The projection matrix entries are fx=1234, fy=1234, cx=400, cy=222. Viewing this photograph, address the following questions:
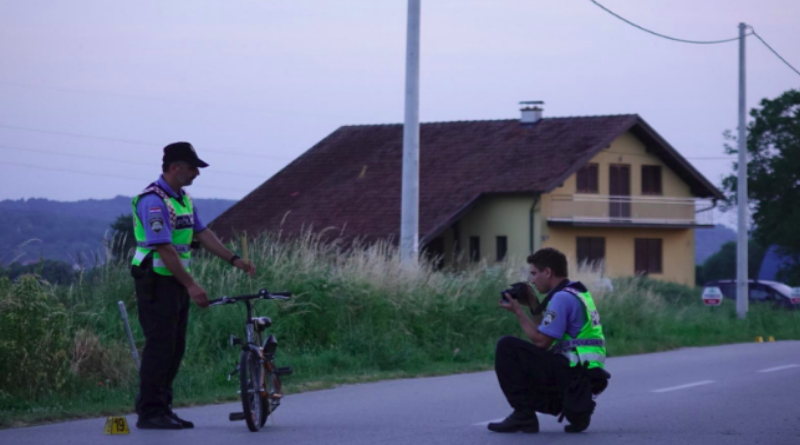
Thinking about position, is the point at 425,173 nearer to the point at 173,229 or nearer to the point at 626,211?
the point at 626,211

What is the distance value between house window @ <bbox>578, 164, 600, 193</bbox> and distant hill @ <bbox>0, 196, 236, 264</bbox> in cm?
2008

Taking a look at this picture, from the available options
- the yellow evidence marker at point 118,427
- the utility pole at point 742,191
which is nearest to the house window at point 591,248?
the utility pole at point 742,191

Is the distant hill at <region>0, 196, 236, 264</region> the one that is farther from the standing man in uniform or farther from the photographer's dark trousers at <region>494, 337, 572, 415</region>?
the photographer's dark trousers at <region>494, 337, 572, 415</region>

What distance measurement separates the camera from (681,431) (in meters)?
9.48

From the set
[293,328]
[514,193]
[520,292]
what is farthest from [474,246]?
[520,292]

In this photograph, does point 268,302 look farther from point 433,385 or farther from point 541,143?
point 541,143

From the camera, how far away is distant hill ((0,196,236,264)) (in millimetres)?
12516

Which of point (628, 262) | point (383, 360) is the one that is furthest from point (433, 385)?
point (628, 262)

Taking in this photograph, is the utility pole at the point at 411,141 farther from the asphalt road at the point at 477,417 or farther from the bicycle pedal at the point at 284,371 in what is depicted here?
the bicycle pedal at the point at 284,371

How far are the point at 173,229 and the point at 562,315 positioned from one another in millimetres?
2923

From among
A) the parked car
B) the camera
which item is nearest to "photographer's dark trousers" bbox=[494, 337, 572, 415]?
the camera

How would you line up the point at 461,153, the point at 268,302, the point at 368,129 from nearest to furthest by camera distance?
the point at 268,302
the point at 461,153
the point at 368,129

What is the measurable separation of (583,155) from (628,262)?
724 centimetres

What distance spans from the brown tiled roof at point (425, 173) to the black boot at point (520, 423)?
112ft
